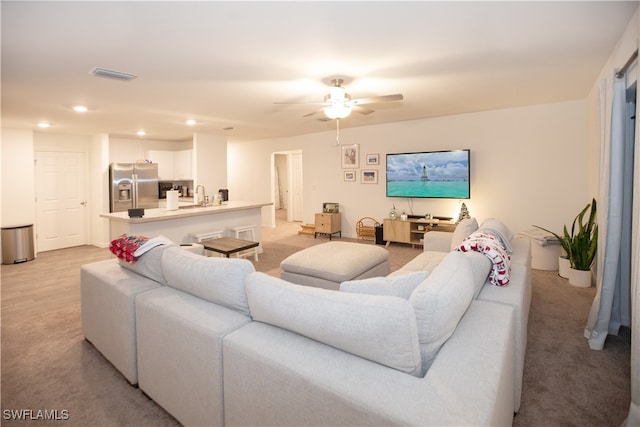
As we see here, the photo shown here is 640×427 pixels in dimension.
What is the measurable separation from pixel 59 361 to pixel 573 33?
184 inches

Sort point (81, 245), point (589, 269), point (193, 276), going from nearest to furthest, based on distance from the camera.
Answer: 1. point (193, 276)
2. point (589, 269)
3. point (81, 245)

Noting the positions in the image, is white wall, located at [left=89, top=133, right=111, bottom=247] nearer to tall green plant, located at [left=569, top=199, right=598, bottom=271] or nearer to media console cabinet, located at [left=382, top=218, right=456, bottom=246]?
media console cabinet, located at [left=382, top=218, right=456, bottom=246]

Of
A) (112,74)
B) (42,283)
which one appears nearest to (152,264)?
(112,74)

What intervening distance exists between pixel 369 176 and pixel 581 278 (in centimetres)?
403

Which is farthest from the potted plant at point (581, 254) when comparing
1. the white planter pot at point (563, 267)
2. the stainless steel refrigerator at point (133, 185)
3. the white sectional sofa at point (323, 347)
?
the stainless steel refrigerator at point (133, 185)

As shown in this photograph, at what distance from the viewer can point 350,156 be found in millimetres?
7199

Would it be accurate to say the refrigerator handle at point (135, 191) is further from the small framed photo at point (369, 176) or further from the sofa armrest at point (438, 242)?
the sofa armrest at point (438, 242)

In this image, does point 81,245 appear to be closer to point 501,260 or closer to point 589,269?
point 501,260

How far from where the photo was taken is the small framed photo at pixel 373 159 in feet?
22.3

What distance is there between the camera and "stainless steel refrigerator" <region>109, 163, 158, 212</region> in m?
6.91

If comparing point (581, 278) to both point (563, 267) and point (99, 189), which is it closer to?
point (563, 267)

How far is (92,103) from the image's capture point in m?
4.31

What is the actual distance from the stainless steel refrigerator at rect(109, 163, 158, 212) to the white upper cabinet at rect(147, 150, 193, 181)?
491mm

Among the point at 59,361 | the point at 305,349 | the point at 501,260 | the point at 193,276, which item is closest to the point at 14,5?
the point at 193,276
